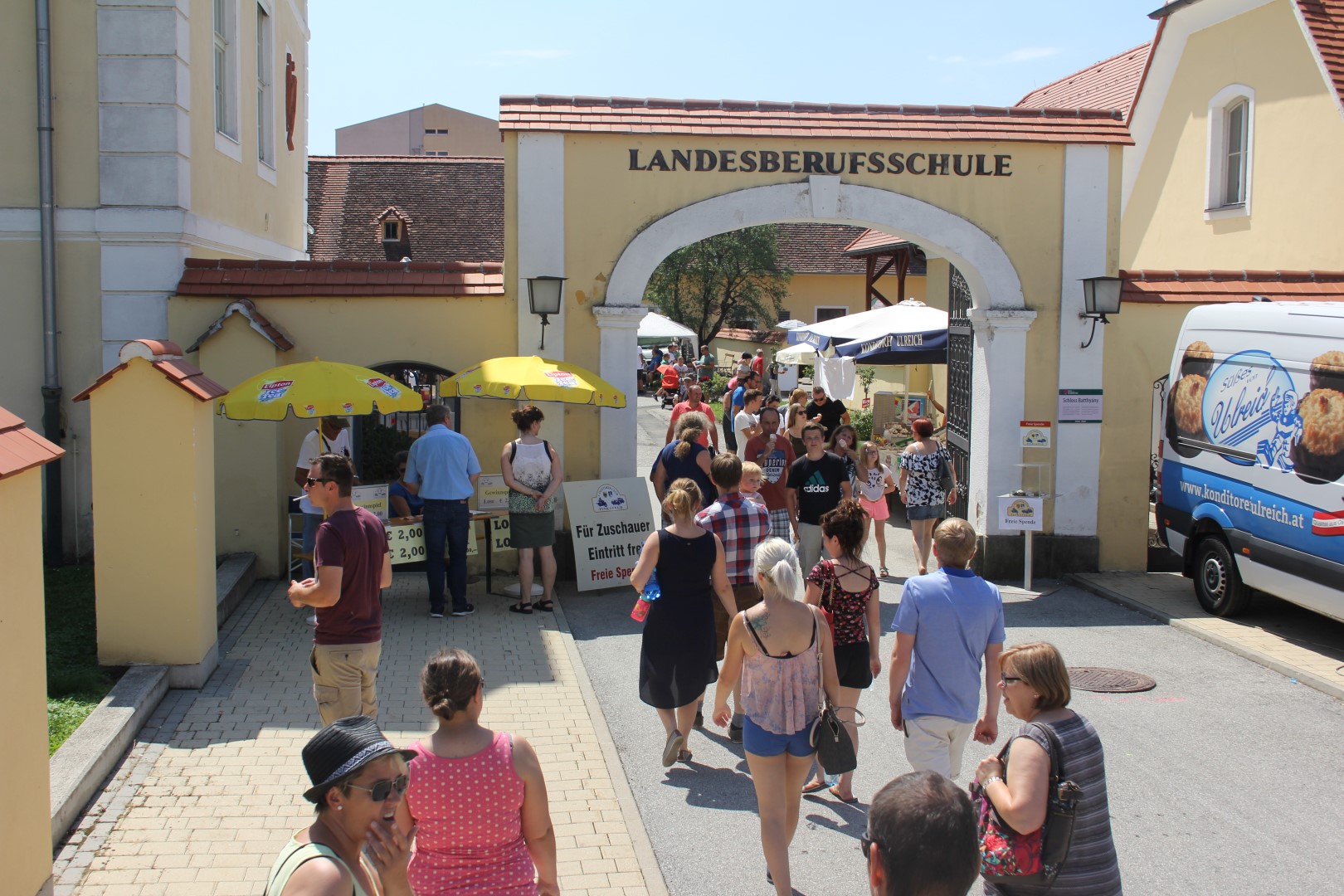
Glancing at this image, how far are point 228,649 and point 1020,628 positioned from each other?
6.53 meters

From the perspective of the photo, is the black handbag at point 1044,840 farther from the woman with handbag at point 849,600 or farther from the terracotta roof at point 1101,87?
the terracotta roof at point 1101,87

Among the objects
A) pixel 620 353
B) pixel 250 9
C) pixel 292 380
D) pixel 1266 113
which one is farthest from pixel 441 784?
pixel 1266 113

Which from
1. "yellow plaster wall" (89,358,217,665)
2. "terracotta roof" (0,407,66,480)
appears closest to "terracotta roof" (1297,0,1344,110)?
"yellow plaster wall" (89,358,217,665)

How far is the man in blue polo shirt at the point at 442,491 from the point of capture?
10.1 meters

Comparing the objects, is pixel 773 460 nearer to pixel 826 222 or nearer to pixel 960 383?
pixel 826 222

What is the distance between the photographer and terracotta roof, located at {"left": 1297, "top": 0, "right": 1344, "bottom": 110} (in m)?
14.9

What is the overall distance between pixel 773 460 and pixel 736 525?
4343 millimetres

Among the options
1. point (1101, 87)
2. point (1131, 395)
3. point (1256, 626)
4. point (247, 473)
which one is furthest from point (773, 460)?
point (1101, 87)

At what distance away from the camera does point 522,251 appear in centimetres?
1165

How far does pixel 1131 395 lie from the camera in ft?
40.4

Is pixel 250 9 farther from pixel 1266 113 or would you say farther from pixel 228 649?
pixel 1266 113

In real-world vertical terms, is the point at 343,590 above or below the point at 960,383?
below

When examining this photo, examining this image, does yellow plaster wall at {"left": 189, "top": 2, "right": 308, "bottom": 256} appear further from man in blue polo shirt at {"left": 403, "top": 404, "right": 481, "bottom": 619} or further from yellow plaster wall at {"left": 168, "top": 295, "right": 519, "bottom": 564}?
man in blue polo shirt at {"left": 403, "top": 404, "right": 481, "bottom": 619}

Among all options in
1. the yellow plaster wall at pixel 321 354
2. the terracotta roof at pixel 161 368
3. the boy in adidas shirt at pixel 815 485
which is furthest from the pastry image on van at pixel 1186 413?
the terracotta roof at pixel 161 368
